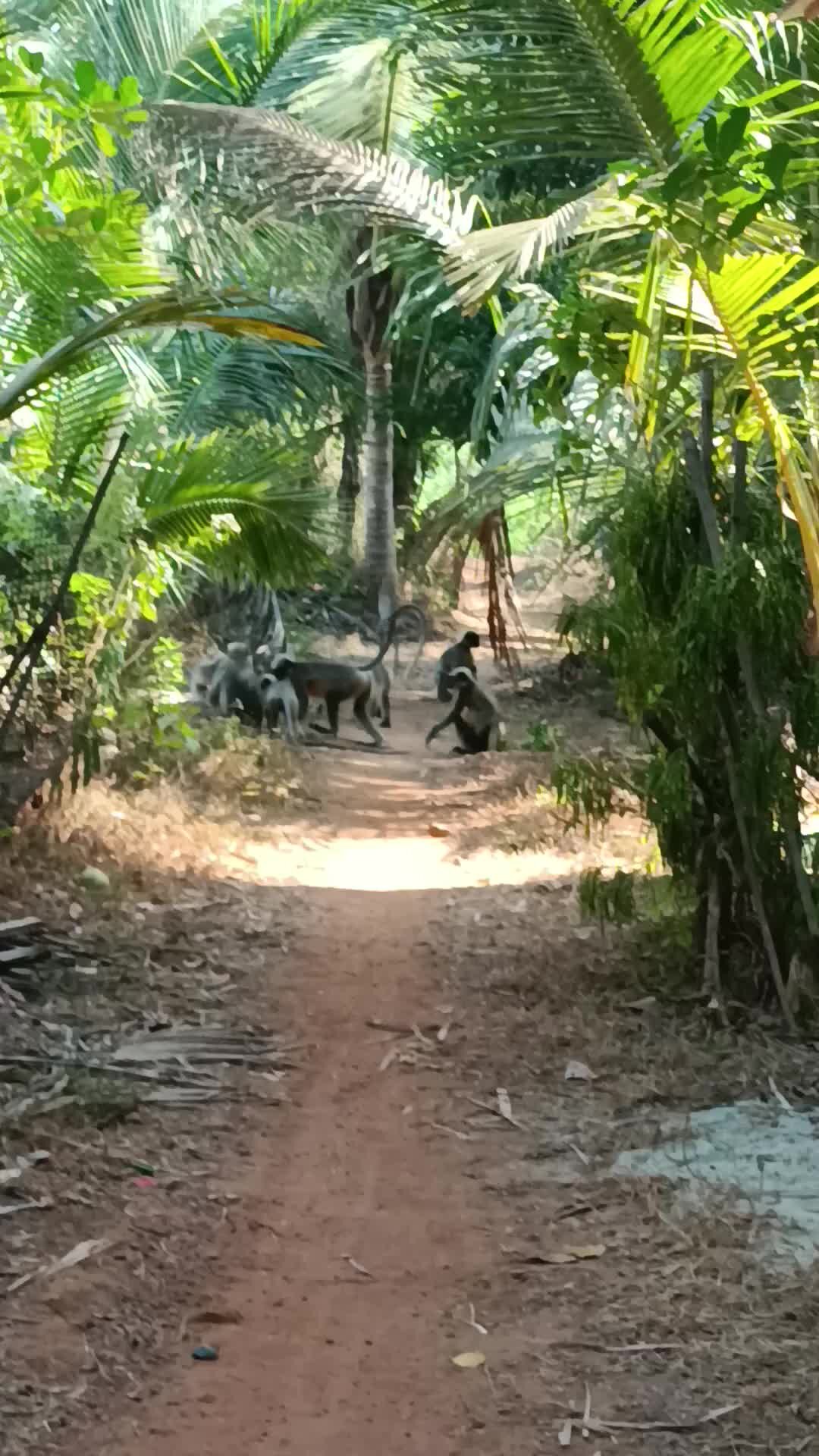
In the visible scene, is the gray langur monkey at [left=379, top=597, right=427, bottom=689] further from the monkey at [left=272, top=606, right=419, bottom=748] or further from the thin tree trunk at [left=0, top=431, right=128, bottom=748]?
the thin tree trunk at [left=0, top=431, right=128, bottom=748]

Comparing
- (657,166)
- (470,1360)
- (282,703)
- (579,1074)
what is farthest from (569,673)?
(470,1360)

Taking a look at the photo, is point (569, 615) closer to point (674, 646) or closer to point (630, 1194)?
point (674, 646)

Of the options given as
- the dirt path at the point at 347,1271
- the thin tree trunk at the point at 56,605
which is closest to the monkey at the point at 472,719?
the dirt path at the point at 347,1271

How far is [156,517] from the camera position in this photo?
7.30 metres

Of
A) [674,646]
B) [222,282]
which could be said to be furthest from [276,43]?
[674,646]

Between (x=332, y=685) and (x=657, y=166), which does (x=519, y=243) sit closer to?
(x=657, y=166)

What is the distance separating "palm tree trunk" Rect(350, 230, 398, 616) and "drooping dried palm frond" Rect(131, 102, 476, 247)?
7.71 metres

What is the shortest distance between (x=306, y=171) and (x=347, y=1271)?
478cm

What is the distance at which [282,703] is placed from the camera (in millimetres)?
13469

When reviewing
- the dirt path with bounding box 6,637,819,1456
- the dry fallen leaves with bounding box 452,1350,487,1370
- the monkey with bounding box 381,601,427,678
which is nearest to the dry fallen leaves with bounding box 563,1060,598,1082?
the dirt path with bounding box 6,637,819,1456

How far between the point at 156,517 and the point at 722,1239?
4793mm

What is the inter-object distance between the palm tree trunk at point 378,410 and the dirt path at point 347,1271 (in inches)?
413

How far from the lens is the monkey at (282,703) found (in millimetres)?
13289

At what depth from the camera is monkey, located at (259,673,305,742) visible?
13.3m
